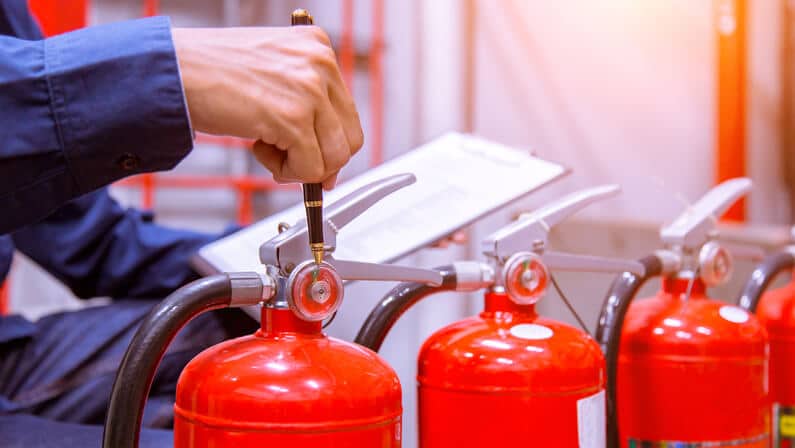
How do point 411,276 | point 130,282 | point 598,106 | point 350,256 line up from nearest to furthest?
point 411,276 < point 350,256 < point 130,282 < point 598,106

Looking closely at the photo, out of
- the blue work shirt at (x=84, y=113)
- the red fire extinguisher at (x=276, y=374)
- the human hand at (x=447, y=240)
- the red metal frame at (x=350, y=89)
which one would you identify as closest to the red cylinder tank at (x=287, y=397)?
the red fire extinguisher at (x=276, y=374)

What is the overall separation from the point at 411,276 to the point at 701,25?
1.45 m

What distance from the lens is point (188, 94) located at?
1.37 feet

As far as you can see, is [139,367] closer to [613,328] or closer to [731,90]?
[613,328]

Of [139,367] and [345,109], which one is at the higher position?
[345,109]

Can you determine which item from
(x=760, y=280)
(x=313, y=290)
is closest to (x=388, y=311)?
(x=313, y=290)

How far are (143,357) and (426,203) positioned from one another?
0.33m

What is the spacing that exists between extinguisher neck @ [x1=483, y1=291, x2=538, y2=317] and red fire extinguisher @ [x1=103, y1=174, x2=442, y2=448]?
15cm

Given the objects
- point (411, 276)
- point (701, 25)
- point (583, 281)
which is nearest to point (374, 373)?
point (411, 276)

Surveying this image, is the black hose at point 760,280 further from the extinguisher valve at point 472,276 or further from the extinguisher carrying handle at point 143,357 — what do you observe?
the extinguisher carrying handle at point 143,357

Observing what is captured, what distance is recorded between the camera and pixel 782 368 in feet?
2.64

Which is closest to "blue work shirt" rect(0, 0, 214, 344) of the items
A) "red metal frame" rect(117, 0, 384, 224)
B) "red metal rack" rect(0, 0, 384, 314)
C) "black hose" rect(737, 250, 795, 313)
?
"black hose" rect(737, 250, 795, 313)

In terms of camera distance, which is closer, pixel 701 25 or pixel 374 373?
pixel 374 373

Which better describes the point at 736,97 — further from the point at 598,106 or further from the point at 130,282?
the point at 130,282
